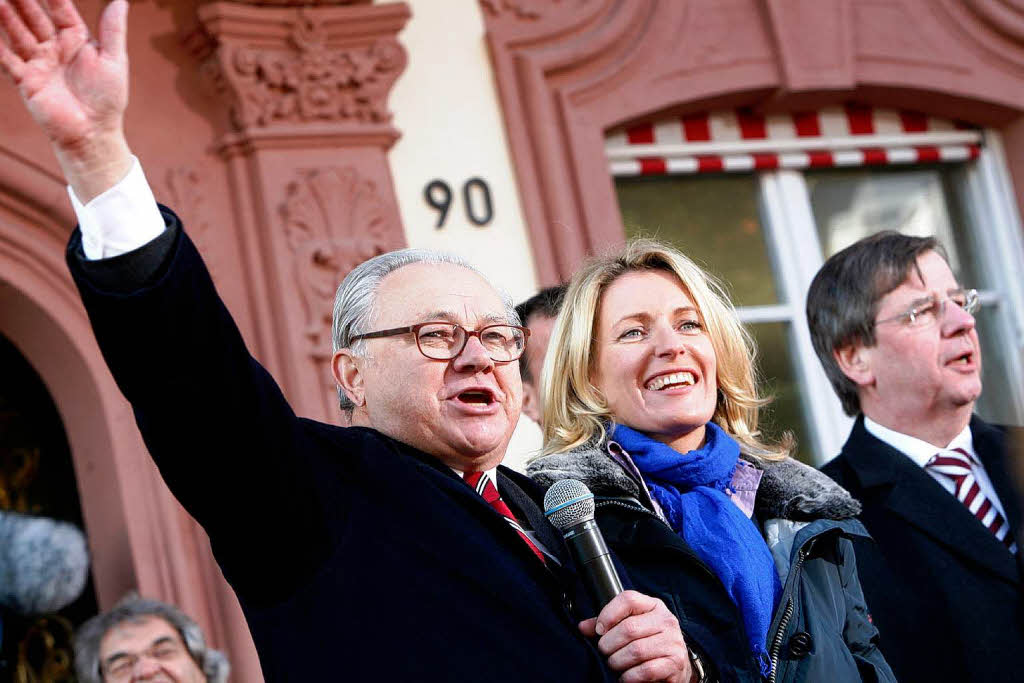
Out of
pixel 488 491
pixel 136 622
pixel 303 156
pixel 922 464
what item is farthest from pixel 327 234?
pixel 488 491

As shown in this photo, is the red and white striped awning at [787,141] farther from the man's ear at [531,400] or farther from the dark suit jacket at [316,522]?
the dark suit jacket at [316,522]

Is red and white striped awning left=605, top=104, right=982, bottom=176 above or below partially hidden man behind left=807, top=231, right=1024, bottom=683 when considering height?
above

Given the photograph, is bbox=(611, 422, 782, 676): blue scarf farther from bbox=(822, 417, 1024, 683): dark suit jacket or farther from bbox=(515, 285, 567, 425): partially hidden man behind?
bbox=(515, 285, 567, 425): partially hidden man behind

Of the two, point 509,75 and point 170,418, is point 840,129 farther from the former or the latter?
point 170,418

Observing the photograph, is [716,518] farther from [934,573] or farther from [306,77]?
[306,77]

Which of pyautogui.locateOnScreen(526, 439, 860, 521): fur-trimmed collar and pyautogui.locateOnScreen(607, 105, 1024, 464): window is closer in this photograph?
pyautogui.locateOnScreen(526, 439, 860, 521): fur-trimmed collar

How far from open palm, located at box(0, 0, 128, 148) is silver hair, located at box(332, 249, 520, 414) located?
2.38ft

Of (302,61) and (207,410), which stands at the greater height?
(302,61)

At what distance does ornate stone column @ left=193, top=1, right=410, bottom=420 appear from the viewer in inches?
198

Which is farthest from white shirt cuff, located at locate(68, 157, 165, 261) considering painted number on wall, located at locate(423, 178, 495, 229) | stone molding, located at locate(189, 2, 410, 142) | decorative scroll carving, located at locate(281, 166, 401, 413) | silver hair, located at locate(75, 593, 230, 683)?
painted number on wall, located at locate(423, 178, 495, 229)

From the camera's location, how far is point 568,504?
2.52 meters

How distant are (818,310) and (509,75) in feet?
6.82

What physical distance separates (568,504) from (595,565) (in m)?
0.13

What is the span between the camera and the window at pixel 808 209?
6.22m
